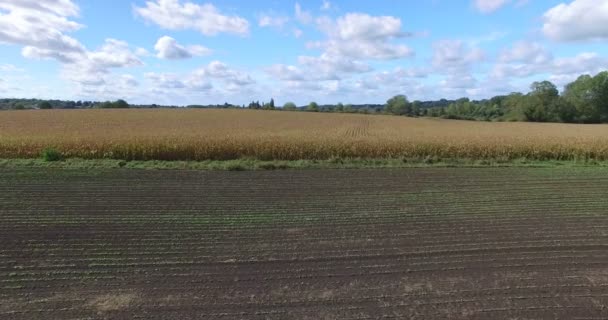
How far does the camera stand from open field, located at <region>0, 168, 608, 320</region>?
511 cm

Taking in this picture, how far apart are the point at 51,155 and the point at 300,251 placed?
521 inches

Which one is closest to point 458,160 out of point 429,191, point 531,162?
point 531,162

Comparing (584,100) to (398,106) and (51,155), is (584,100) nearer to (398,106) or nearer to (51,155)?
(398,106)

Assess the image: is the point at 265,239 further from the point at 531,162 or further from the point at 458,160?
the point at 531,162

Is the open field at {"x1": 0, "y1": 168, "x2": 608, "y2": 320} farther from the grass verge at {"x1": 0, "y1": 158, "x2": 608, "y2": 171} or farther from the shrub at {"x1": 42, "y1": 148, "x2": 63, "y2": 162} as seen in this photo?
the shrub at {"x1": 42, "y1": 148, "x2": 63, "y2": 162}

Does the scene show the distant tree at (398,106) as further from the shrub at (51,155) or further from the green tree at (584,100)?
the shrub at (51,155)

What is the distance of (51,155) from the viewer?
15523 mm

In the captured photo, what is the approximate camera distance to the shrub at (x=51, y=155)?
15386 mm

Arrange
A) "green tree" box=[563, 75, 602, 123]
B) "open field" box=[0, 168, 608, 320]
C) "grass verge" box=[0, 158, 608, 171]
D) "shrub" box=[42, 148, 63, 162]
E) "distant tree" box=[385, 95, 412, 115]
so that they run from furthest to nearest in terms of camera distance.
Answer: "distant tree" box=[385, 95, 412, 115], "green tree" box=[563, 75, 602, 123], "shrub" box=[42, 148, 63, 162], "grass verge" box=[0, 158, 608, 171], "open field" box=[0, 168, 608, 320]

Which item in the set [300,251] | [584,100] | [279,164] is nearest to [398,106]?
[584,100]

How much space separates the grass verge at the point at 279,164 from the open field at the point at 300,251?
278cm

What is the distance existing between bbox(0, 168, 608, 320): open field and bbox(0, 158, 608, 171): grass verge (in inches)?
109

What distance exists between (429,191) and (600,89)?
2794 inches

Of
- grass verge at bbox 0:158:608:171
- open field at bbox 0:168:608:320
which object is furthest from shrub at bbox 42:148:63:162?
open field at bbox 0:168:608:320
